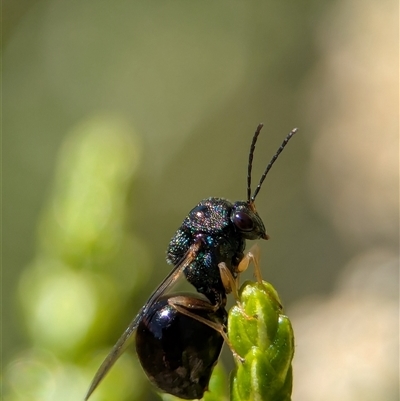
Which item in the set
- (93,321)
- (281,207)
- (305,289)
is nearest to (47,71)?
(281,207)

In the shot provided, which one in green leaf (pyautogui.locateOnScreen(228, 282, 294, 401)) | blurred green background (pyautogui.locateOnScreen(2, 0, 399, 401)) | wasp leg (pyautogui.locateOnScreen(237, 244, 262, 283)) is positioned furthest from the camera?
blurred green background (pyautogui.locateOnScreen(2, 0, 399, 401))

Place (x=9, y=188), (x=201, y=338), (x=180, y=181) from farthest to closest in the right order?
(x=180, y=181), (x=9, y=188), (x=201, y=338)

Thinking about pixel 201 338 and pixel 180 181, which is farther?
pixel 180 181

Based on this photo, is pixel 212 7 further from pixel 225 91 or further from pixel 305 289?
pixel 305 289

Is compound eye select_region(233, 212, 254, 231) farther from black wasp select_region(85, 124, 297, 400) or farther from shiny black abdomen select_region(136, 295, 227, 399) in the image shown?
shiny black abdomen select_region(136, 295, 227, 399)

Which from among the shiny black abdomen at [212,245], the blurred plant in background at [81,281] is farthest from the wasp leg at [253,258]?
the blurred plant in background at [81,281]

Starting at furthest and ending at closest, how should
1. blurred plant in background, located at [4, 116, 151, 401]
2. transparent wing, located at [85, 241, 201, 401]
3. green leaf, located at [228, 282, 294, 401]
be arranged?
blurred plant in background, located at [4, 116, 151, 401], transparent wing, located at [85, 241, 201, 401], green leaf, located at [228, 282, 294, 401]

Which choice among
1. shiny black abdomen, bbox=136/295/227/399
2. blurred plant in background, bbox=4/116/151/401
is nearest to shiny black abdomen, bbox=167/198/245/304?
shiny black abdomen, bbox=136/295/227/399
